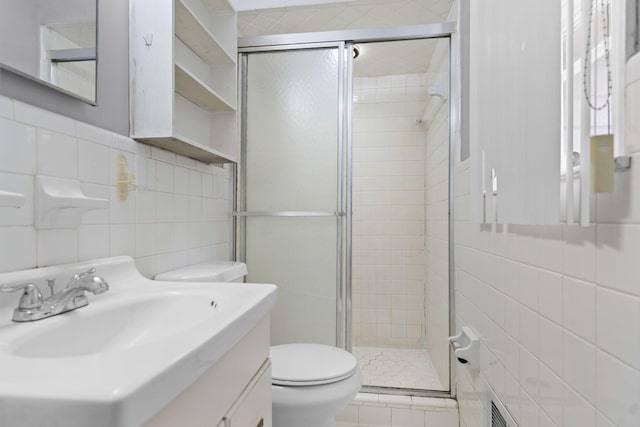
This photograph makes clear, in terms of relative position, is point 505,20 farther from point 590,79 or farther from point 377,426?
point 377,426

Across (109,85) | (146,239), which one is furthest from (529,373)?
(109,85)

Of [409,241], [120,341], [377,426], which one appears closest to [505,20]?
[120,341]

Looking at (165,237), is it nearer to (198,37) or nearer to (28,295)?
(28,295)

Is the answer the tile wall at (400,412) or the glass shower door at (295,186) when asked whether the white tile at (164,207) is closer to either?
the glass shower door at (295,186)

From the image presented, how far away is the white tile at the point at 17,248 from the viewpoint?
75cm

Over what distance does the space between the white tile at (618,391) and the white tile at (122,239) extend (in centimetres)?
122

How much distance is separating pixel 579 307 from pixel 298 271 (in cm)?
143

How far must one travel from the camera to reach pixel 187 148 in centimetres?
137

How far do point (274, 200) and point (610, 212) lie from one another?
159 cm

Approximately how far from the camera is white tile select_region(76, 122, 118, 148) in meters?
0.96

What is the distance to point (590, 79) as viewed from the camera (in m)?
0.62

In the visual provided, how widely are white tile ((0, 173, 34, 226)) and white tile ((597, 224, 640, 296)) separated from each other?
115cm

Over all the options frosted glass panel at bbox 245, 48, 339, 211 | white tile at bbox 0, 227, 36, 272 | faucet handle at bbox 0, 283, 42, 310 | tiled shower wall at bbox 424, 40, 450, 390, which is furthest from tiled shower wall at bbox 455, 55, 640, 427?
white tile at bbox 0, 227, 36, 272

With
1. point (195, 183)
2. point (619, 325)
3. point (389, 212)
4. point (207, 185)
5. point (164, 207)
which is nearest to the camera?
point (619, 325)
